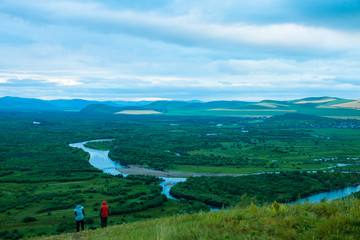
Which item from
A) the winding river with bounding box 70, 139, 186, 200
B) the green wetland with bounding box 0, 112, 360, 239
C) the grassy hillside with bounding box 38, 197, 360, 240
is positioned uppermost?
the grassy hillside with bounding box 38, 197, 360, 240

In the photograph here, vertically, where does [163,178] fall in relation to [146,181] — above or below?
below

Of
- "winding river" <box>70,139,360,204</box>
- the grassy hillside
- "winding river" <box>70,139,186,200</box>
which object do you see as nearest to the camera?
the grassy hillside

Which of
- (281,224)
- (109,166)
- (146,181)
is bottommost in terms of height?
(109,166)

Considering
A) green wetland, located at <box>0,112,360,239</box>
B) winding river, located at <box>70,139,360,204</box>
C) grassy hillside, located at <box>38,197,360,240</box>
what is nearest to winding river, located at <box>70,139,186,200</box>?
winding river, located at <box>70,139,360,204</box>

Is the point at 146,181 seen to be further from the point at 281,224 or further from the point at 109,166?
the point at 281,224

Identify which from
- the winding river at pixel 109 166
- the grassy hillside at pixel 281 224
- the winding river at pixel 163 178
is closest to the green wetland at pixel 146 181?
the winding river at pixel 163 178

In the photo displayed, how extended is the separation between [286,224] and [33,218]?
3726cm

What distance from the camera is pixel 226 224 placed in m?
11.2

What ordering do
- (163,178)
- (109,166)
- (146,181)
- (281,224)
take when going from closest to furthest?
(281,224) < (146,181) < (163,178) < (109,166)

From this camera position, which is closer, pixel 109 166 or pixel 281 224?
pixel 281 224

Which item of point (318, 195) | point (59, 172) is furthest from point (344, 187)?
point (59, 172)

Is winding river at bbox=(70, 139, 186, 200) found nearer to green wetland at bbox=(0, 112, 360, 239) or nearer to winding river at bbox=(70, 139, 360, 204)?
winding river at bbox=(70, 139, 360, 204)

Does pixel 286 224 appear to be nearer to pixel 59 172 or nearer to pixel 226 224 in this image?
pixel 226 224

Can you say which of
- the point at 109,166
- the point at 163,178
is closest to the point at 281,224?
the point at 163,178
